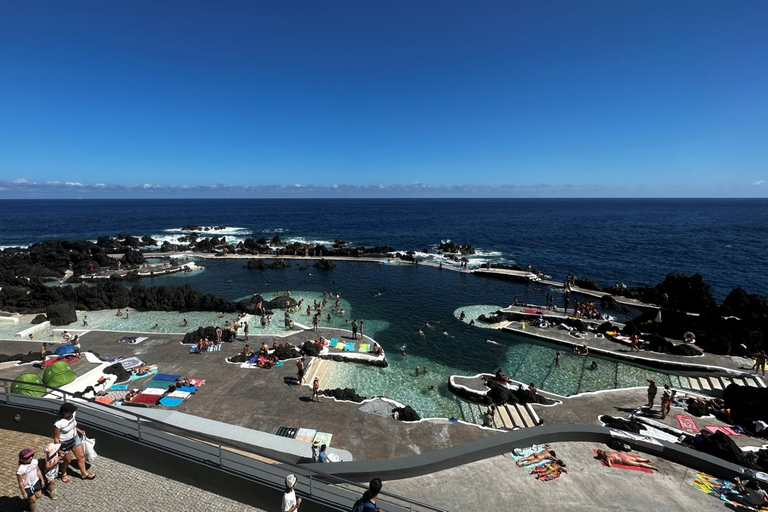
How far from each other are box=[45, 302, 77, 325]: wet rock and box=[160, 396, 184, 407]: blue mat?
2097 cm

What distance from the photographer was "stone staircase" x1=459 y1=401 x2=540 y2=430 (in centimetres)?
1692

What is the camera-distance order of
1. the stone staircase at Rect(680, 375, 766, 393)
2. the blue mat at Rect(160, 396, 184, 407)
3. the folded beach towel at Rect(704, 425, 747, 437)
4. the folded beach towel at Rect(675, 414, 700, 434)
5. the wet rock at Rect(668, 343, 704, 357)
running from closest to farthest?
the folded beach towel at Rect(704, 425, 747, 437), the folded beach towel at Rect(675, 414, 700, 434), the blue mat at Rect(160, 396, 184, 407), the stone staircase at Rect(680, 375, 766, 393), the wet rock at Rect(668, 343, 704, 357)

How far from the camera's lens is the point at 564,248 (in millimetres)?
77188

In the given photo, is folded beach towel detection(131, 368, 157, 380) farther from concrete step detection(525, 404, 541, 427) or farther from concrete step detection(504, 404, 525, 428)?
concrete step detection(525, 404, 541, 427)

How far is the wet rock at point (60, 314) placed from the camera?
29.1 meters

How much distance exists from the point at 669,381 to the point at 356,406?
66.7 feet

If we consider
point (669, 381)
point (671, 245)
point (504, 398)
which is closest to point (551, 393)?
point (504, 398)

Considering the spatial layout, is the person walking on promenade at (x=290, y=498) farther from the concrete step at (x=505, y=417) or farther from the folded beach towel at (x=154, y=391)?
the folded beach towel at (x=154, y=391)

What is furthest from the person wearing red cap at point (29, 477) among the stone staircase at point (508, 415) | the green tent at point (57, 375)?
the stone staircase at point (508, 415)

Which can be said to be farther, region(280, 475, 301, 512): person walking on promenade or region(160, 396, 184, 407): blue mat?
region(160, 396, 184, 407): blue mat

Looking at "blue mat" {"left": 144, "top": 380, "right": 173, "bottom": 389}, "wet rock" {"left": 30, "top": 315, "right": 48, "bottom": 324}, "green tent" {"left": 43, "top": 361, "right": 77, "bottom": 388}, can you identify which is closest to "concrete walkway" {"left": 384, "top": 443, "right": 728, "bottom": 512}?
"blue mat" {"left": 144, "top": 380, "right": 173, "bottom": 389}

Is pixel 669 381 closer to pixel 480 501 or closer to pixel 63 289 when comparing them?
pixel 480 501

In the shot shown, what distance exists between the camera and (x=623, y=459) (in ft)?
36.4

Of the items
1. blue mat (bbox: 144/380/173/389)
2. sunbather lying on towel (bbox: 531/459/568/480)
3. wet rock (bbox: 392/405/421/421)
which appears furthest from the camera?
blue mat (bbox: 144/380/173/389)
